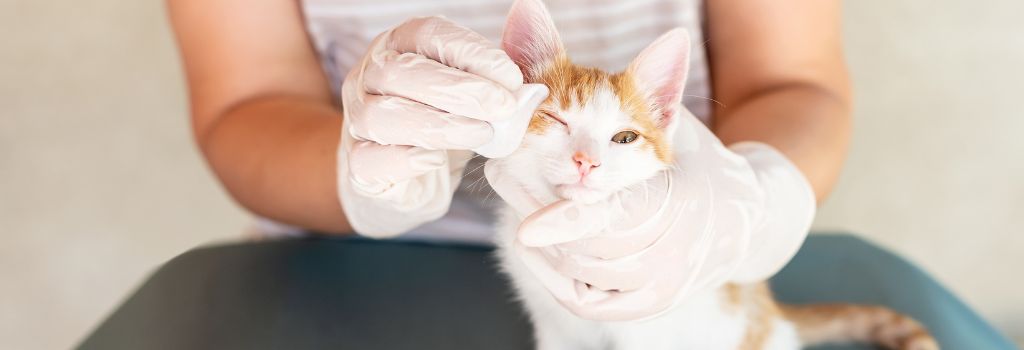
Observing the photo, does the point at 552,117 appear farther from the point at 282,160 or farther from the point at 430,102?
the point at 282,160

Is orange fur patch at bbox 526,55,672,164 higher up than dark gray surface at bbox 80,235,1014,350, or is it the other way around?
orange fur patch at bbox 526,55,672,164

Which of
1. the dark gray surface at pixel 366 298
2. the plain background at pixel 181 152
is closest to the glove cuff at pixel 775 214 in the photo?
the dark gray surface at pixel 366 298

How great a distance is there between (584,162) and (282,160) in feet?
1.82

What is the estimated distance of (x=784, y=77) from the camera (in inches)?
43.3

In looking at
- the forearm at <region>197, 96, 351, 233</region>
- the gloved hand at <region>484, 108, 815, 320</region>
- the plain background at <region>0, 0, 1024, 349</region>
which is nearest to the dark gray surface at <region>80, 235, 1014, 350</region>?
the forearm at <region>197, 96, 351, 233</region>

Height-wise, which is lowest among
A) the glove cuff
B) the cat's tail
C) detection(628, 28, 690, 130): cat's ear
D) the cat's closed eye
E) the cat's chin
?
the cat's tail

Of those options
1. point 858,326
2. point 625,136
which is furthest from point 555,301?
point 858,326

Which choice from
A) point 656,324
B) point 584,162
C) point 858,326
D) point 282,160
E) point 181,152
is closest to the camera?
point 584,162

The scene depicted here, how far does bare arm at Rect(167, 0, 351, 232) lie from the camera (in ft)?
3.26

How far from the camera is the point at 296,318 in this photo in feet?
2.82

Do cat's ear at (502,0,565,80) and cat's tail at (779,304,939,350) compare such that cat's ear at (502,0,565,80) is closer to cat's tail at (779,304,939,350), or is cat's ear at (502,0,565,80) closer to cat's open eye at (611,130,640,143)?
cat's open eye at (611,130,640,143)

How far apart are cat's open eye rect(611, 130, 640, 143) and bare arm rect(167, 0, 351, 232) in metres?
0.44

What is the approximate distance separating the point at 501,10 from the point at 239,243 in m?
0.51

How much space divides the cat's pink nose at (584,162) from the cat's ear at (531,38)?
4.4 inches
